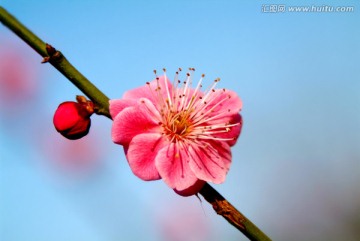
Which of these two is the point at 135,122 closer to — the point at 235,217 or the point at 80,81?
the point at 80,81

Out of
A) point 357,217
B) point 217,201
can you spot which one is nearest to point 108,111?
point 217,201

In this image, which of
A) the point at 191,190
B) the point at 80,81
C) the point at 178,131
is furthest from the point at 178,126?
the point at 80,81

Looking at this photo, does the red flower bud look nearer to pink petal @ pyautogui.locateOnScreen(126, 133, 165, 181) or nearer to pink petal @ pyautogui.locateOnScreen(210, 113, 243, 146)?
pink petal @ pyautogui.locateOnScreen(126, 133, 165, 181)

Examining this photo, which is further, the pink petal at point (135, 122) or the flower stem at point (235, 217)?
the pink petal at point (135, 122)

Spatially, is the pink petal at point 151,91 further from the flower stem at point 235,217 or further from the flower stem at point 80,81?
the flower stem at point 235,217

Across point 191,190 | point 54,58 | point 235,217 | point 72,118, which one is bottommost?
point 235,217

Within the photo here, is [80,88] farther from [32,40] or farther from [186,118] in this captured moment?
[186,118]

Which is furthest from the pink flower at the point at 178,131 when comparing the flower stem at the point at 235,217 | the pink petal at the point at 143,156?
the flower stem at the point at 235,217

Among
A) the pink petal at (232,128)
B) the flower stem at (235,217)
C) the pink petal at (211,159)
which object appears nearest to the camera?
the flower stem at (235,217)

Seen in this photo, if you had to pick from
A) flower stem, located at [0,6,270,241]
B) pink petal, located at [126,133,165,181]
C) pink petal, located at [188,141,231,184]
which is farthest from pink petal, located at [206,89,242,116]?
flower stem, located at [0,6,270,241]
